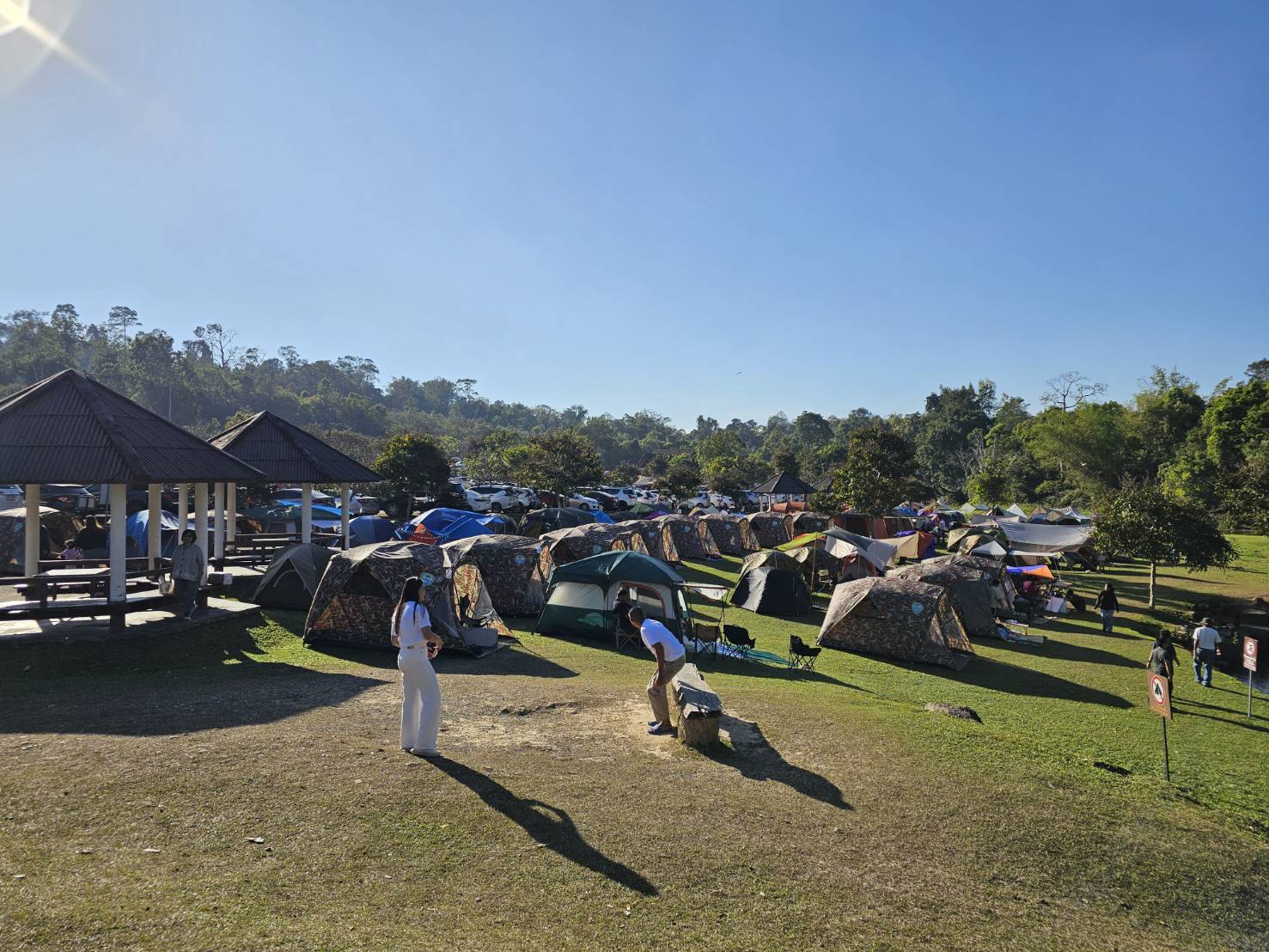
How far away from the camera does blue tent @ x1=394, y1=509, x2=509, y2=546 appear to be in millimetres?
26812

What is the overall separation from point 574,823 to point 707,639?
29.1ft

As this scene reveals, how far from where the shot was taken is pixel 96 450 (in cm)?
1223

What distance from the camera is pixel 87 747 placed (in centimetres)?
723

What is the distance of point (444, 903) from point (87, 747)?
467 centimetres

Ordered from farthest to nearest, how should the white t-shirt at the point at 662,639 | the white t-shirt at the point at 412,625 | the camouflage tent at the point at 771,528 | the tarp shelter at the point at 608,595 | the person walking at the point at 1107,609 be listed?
the camouflage tent at the point at 771,528
the person walking at the point at 1107,609
the tarp shelter at the point at 608,595
the white t-shirt at the point at 662,639
the white t-shirt at the point at 412,625

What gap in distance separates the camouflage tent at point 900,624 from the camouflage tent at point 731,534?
16.8 metres

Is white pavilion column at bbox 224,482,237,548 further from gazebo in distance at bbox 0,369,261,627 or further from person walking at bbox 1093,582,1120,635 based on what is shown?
person walking at bbox 1093,582,1120,635

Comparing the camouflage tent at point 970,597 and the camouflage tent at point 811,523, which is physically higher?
the camouflage tent at point 811,523

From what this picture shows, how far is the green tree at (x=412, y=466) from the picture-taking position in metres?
40.4

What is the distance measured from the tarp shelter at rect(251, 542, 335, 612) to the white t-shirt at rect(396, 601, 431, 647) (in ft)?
33.4

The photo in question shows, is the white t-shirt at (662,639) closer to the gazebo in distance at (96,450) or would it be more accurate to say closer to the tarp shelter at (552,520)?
the gazebo in distance at (96,450)

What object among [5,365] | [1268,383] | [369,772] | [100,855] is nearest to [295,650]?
[369,772]

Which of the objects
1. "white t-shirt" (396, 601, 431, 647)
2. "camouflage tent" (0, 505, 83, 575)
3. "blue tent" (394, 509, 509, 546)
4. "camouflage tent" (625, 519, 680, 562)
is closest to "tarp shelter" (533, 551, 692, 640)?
"white t-shirt" (396, 601, 431, 647)

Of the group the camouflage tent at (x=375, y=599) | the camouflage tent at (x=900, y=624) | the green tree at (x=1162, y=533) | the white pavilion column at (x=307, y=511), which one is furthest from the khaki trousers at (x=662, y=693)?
the green tree at (x=1162, y=533)
